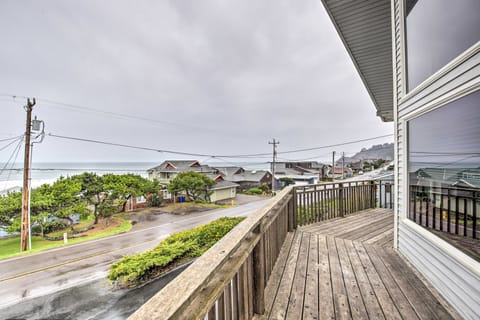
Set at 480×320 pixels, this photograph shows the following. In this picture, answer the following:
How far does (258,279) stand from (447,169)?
208 cm

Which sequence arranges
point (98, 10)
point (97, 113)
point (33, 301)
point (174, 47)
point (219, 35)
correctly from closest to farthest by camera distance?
1. point (33, 301)
2. point (98, 10)
3. point (219, 35)
4. point (174, 47)
5. point (97, 113)

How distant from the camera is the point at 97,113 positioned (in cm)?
2277

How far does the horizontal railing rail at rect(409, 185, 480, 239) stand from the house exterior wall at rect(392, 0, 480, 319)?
12 centimetres

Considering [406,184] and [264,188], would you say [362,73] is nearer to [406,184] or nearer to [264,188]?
[406,184]

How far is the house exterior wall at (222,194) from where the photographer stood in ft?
72.4

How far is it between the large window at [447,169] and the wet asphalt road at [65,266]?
314cm

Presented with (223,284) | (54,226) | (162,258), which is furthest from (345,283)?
(54,226)

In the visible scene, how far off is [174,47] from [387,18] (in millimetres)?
13439

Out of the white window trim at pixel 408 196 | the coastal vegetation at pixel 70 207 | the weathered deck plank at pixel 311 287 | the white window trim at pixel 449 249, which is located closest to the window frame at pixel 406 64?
the white window trim at pixel 408 196

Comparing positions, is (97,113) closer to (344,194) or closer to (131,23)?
(131,23)

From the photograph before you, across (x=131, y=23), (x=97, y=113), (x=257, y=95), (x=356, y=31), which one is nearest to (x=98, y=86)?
(x=97, y=113)

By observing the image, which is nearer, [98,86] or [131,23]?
[131,23]

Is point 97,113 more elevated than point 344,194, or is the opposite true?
point 97,113

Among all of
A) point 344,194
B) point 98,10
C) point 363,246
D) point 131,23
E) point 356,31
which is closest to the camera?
point 363,246
